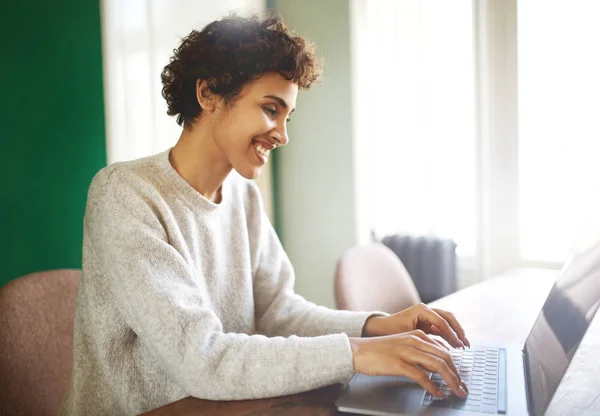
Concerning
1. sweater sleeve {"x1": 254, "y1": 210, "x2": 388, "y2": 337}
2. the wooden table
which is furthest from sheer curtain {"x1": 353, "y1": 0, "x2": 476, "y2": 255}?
sweater sleeve {"x1": 254, "y1": 210, "x2": 388, "y2": 337}

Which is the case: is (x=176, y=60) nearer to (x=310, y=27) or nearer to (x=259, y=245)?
(x=259, y=245)

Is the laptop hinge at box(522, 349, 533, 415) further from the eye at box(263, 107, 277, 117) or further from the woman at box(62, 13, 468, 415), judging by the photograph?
the eye at box(263, 107, 277, 117)

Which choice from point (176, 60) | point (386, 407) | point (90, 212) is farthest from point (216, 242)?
point (386, 407)

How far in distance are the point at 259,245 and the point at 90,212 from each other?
1.42 feet

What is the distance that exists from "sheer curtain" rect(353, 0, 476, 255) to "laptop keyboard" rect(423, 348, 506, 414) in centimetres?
167

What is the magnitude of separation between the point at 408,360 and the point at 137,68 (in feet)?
6.16

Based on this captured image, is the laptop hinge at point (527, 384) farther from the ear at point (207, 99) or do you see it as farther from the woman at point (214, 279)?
the ear at point (207, 99)

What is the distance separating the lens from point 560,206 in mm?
2428

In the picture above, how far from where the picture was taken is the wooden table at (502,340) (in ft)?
2.68

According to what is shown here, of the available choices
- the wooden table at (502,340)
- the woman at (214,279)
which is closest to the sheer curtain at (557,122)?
the wooden table at (502,340)

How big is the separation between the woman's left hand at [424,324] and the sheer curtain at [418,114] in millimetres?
1662

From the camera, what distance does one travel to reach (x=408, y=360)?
0.81m

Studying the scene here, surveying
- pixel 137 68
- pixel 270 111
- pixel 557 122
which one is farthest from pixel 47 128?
pixel 557 122

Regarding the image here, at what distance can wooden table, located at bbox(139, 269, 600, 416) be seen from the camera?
2.68ft
